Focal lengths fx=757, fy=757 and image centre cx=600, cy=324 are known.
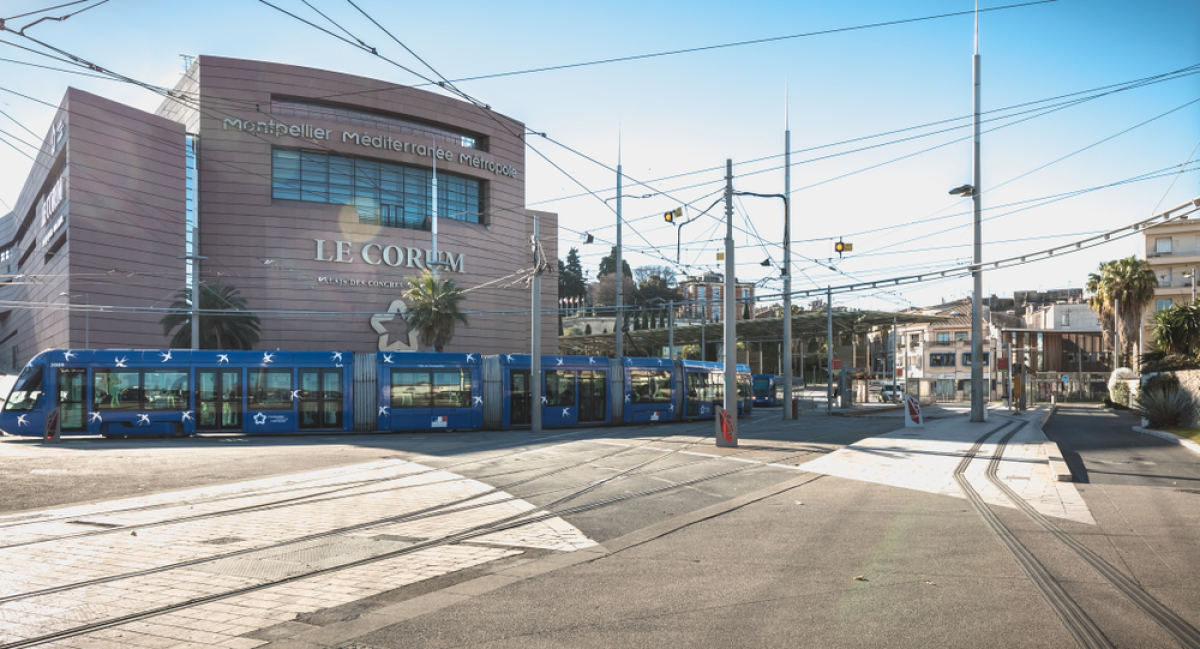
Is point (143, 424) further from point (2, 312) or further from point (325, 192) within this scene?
point (2, 312)

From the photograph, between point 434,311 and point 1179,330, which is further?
point 434,311

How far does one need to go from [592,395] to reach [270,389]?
11.0 meters

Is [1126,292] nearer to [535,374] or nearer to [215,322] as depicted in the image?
[535,374]

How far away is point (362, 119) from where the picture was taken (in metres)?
50.9

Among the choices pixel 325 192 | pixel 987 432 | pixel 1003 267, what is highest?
pixel 325 192

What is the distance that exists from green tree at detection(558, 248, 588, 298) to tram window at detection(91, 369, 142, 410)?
70747mm

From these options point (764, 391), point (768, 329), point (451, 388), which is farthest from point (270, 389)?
point (764, 391)

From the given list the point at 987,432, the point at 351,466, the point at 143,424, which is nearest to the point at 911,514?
the point at 351,466

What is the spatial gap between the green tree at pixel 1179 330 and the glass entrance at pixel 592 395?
85.3 ft

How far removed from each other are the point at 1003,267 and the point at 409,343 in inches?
1548

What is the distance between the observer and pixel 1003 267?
64.0ft

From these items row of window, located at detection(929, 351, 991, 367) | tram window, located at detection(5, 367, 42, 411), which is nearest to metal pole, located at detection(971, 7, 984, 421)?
tram window, located at detection(5, 367, 42, 411)

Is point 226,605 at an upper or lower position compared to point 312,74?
lower

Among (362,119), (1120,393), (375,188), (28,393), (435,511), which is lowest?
(1120,393)
